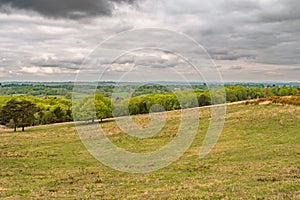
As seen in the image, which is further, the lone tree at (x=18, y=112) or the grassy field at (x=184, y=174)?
the lone tree at (x=18, y=112)

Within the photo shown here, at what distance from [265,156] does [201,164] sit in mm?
5469

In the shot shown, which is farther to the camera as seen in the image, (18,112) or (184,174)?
(18,112)

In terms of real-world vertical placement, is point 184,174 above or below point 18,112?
below

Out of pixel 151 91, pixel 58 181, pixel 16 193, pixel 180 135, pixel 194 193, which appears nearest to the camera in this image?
pixel 194 193

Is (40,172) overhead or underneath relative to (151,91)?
underneath

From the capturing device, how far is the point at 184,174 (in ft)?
65.9

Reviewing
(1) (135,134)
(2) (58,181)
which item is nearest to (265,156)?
(2) (58,181)

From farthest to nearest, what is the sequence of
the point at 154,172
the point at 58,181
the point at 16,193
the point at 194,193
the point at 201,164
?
the point at 201,164
the point at 154,172
the point at 58,181
the point at 16,193
the point at 194,193

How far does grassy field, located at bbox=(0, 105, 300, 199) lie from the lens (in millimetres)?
14133

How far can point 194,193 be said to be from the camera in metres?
13.5

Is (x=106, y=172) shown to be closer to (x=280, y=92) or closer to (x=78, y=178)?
(x=78, y=178)

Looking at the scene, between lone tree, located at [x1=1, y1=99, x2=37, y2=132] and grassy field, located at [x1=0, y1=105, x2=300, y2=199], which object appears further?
lone tree, located at [x1=1, y1=99, x2=37, y2=132]

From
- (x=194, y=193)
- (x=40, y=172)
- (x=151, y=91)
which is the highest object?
(x=151, y=91)

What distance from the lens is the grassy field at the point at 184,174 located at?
14.1 metres
